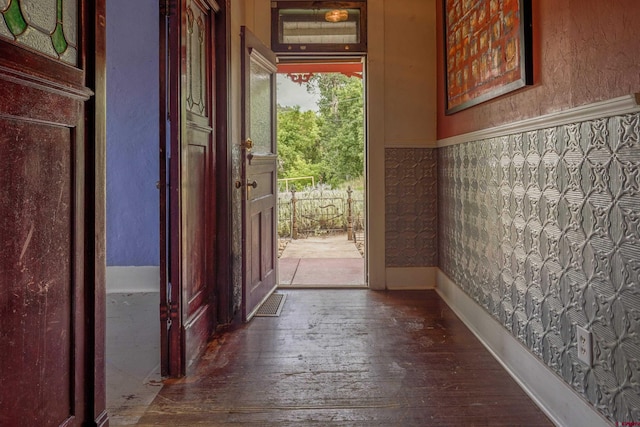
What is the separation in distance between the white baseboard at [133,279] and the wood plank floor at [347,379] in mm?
1208

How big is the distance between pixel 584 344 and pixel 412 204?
2315 millimetres

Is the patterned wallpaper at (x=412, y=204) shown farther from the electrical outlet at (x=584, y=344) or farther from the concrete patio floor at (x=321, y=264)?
the electrical outlet at (x=584, y=344)

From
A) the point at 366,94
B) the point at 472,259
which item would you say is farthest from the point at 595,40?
the point at 366,94

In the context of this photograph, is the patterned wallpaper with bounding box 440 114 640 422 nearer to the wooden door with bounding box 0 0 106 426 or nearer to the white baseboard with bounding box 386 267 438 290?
the white baseboard with bounding box 386 267 438 290

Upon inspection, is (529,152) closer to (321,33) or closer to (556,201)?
(556,201)

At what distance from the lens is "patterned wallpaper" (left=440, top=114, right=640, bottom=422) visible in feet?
4.46

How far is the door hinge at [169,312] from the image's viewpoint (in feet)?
7.13

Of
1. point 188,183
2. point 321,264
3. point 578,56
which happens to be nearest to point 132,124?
point 188,183

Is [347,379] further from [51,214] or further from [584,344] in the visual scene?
[51,214]

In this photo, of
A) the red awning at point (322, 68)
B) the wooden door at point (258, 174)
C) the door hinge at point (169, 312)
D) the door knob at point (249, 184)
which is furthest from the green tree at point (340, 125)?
the door hinge at point (169, 312)

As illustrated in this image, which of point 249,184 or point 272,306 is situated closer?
point 249,184

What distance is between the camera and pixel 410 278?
12.7 ft

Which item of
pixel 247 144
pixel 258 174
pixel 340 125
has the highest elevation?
pixel 340 125

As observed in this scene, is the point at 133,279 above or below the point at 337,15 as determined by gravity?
below
